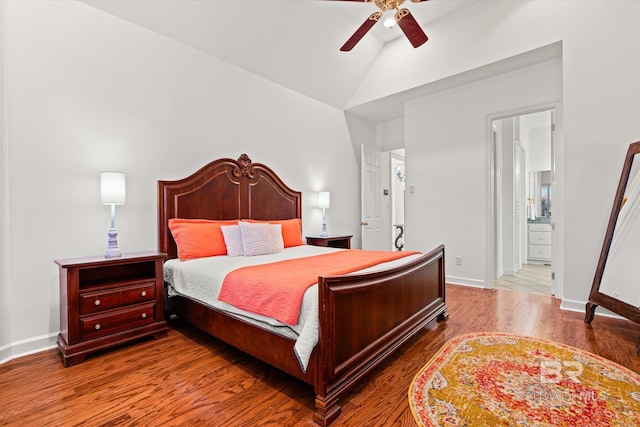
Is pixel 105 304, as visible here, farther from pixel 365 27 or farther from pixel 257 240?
pixel 365 27

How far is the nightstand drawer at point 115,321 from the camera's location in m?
2.25

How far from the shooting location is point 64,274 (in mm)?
2225

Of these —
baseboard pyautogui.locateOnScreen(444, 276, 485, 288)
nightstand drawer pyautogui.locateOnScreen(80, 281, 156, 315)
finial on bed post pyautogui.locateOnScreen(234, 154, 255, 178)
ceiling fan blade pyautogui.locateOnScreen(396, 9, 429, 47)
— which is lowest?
baseboard pyautogui.locateOnScreen(444, 276, 485, 288)

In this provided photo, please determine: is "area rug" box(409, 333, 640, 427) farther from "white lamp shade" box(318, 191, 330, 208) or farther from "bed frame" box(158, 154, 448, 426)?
"white lamp shade" box(318, 191, 330, 208)

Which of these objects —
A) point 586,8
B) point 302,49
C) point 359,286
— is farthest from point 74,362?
point 586,8

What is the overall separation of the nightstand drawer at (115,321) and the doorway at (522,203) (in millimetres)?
4324

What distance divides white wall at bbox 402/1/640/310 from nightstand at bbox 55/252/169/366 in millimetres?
3740

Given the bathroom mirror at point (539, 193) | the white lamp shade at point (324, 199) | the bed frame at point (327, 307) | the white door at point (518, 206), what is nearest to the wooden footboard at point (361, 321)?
the bed frame at point (327, 307)

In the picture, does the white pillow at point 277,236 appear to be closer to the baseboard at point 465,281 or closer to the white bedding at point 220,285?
the white bedding at point 220,285

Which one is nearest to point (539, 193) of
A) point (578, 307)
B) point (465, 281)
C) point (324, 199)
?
point (465, 281)

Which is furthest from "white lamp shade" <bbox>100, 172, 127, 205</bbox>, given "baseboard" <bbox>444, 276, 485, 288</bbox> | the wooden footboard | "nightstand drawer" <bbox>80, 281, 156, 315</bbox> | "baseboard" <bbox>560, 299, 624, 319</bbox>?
"baseboard" <bbox>560, 299, 624, 319</bbox>

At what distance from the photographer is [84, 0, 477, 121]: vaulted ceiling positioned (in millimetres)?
3012

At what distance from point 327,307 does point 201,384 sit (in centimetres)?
102

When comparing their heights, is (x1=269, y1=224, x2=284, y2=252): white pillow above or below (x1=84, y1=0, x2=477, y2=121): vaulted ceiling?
below
